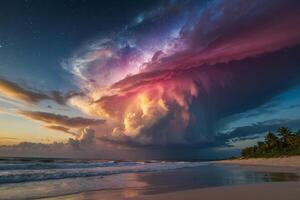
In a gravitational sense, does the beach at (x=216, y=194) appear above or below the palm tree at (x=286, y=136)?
below

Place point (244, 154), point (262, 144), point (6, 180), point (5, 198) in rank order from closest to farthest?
1. point (5, 198)
2. point (6, 180)
3. point (262, 144)
4. point (244, 154)

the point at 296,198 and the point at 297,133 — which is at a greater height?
the point at 297,133

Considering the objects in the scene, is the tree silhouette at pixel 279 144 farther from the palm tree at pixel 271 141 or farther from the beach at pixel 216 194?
the beach at pixel 216 194

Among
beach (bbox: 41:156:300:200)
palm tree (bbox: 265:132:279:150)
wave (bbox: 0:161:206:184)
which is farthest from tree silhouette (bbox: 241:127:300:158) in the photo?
beach (bbox: 41:156:300:200)

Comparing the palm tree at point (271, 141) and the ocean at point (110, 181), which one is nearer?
the ocean at point (110, 181)

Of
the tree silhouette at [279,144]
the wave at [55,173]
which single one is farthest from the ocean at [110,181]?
the tree silhouette at [279,144]

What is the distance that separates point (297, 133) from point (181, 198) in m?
83.4

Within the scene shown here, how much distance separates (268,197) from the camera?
36.1 feet

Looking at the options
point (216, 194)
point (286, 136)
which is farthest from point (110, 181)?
point (286, 136)

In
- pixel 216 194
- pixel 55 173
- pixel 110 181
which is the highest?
pixel 55 173

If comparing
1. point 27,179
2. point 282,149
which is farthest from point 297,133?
point 27,179

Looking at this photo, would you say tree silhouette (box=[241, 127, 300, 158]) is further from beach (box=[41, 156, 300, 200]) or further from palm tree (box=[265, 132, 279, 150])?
beach (box=[41, 156, 300, 200])

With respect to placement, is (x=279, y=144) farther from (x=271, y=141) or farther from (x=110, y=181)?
(x=110, y=181)

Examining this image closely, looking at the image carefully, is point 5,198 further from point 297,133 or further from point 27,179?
point 297,133
